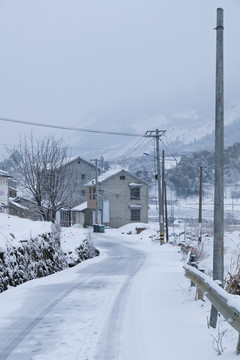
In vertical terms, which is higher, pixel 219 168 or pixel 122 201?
pixel 219 168

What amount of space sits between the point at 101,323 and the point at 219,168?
12.0 feet

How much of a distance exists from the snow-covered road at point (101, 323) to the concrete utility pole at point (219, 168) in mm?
1077

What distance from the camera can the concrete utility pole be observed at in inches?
374

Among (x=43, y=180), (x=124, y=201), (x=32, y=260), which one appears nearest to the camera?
(x=32, y=260)

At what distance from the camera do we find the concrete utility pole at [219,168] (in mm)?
9492

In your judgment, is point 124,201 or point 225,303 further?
point 124,201

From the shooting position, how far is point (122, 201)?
85.7 m

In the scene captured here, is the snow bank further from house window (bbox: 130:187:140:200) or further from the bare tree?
house window (bbox: 130:187:140:200)

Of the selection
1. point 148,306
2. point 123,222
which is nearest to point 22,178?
point 148,306

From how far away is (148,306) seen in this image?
36.2 ft

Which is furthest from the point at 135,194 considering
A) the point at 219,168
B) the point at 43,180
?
the point at 219,168

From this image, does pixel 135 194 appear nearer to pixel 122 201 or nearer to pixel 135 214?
pixel 122 201

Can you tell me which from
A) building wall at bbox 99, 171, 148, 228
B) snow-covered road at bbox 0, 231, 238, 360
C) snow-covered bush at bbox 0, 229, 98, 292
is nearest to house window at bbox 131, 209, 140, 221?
building wall at bbox 99, 171, 148, 228

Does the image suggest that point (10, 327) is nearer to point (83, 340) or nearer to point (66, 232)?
point (83, 340)
